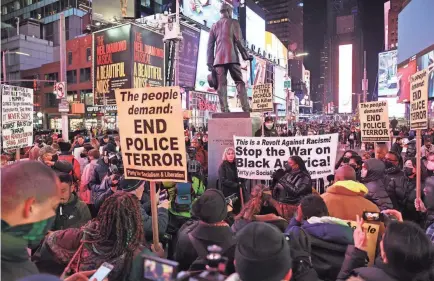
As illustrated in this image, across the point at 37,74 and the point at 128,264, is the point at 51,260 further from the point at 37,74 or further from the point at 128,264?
the point at 37,74

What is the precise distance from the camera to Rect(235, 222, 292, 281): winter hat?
2064mm

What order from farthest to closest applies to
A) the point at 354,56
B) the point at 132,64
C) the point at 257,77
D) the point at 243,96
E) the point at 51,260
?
1. the point at 354,56
2. the point at 257,77
3. the point at 132,64
4. the point at 243,96
5. the point at 51,260

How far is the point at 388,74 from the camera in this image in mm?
67000

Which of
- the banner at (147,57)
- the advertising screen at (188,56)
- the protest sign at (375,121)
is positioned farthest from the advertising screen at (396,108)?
the protest sign at (375,121)

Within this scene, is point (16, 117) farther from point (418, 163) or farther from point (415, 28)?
point (415, 28)

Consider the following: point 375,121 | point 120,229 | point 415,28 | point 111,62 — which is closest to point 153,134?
point 120,229

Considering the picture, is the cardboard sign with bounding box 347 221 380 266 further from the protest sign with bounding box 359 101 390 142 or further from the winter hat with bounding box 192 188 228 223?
the protest sign with bounding box 359 101 390 142

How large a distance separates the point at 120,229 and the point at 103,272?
0.39 metres

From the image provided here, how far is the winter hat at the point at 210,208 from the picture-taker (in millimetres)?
3195

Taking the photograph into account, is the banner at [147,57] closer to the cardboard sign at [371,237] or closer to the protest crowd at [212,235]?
the protest crowd at [212,235]

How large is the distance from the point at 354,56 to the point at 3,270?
20906cm

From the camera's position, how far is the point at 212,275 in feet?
5.54

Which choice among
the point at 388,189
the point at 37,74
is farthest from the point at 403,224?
the point at 37,74

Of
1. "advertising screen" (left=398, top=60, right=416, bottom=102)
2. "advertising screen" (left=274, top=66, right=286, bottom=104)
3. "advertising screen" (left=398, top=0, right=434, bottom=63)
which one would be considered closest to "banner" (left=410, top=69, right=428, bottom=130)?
"advertising screen" (left=398, top=0, right=434, bottom=63)
